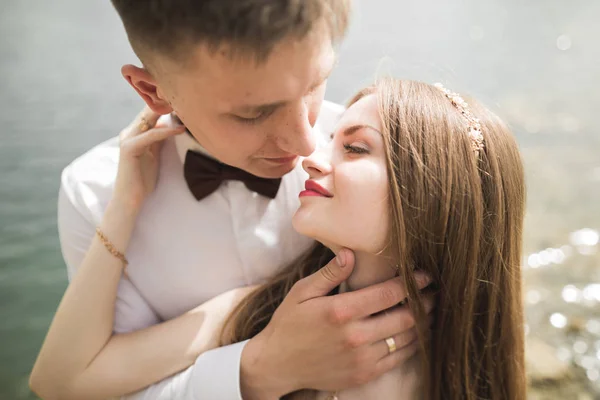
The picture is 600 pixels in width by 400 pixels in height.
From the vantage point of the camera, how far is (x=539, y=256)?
2979 millimetres

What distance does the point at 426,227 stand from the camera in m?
1.21

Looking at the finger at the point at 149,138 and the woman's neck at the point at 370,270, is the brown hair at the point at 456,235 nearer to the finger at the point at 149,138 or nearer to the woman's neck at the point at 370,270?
the woman's neck at the point at 370,270

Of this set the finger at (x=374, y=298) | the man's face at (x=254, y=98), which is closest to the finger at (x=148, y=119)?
the man's face at (x=254, y=98)

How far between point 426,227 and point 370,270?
190 millimetres

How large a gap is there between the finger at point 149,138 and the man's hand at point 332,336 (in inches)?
20.9

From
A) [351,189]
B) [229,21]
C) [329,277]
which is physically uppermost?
[229,21]

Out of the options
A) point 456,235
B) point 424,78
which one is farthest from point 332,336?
point 424,78

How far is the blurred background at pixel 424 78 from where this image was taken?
2293 mm

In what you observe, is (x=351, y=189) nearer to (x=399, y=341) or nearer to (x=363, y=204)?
(x=363, y=204)

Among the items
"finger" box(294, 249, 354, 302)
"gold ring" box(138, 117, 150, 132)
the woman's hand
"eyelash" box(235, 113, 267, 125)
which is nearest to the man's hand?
"finger" box(294, 249, 354, 302)

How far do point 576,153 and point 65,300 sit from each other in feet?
10.7

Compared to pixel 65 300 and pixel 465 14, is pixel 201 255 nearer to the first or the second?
pixel 65 300

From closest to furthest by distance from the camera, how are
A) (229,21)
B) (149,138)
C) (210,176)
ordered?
(229,21)
(149,138)
(210,176)

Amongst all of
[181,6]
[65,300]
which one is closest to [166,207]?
[65,300]
